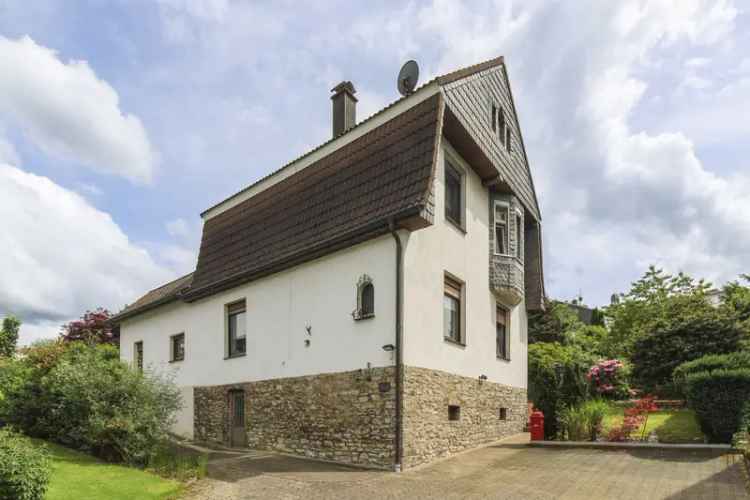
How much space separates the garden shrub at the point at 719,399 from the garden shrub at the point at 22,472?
12.1 m

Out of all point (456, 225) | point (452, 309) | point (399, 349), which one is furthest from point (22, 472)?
point (456, 225)

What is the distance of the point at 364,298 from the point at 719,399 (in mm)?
7544

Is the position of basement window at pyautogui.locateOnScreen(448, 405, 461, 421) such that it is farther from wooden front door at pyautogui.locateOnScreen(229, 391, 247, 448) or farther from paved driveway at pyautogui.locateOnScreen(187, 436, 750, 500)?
wooden front door at pyautogui.locateOnScreen(229, 391, 247, 448)

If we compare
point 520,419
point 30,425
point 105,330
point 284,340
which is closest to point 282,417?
point 284,340

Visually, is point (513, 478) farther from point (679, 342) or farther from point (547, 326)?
point (547, 326)

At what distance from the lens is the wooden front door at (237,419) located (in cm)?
1516

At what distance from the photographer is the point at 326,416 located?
1230 centimetres

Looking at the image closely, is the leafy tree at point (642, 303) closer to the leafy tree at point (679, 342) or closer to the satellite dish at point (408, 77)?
the leafy tree at point (679, 342)

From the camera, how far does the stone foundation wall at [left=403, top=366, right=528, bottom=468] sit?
11102 millimetres

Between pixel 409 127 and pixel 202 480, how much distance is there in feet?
28.1

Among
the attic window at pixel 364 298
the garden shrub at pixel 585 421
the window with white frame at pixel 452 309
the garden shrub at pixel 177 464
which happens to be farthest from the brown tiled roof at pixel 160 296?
the garden shrub at pixel 585 421

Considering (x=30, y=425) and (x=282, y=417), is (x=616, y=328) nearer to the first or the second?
(x=282, y=417)

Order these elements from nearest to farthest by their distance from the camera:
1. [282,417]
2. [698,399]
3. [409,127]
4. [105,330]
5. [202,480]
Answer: [202,480] < [698,399] < [409,127] < [282,417] < [105,330]

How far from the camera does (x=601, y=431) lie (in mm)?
13047
